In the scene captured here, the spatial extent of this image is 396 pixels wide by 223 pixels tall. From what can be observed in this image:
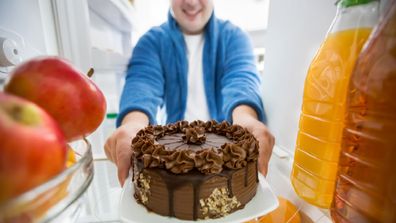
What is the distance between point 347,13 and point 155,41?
0.71 meters

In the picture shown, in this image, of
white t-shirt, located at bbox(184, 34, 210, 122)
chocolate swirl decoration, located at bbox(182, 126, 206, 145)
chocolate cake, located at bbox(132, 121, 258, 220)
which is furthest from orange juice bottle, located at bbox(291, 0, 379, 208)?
white t-shirt, located at bbox(184, 34, 210, 122)

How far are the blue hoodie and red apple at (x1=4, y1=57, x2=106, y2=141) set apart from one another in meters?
0.54

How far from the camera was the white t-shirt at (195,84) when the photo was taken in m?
1.00

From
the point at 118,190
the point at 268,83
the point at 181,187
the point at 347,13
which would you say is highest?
the point at 347,13

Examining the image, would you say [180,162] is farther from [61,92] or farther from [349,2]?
[349,2]

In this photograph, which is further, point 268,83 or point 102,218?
point 268,83

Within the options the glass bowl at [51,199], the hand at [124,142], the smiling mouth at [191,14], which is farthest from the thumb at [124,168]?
the smiling mouth at [191,14]

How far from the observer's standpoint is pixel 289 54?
0.65 metres

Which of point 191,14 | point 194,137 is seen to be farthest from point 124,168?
point 191,14

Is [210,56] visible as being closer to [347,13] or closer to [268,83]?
[268,83]

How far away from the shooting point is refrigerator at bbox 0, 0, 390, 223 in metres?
0.52

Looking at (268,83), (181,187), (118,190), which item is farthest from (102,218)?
(268,83)

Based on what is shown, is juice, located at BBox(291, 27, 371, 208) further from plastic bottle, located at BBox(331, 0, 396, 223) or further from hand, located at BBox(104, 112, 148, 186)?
hand, located at BBox(104, 112, 148, 186)

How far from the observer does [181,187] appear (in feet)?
1.30
